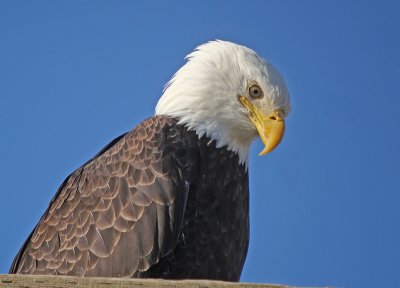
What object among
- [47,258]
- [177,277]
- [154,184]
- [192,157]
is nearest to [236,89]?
[192,157]

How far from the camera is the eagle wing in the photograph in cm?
464

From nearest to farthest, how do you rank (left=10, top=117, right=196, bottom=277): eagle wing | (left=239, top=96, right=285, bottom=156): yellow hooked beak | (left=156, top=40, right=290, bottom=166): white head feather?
(left=10, top=117, right=196, bottom=277): eagle wing, (left=239, top=96, right=285, bottom=156): yellow hooked beak, (left=156, top=40, right=290, bottom=166): white head feather

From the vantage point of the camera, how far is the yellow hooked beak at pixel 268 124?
16.4 feet

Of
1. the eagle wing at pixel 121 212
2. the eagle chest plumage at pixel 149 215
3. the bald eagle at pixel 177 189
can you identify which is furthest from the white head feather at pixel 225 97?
the eagle wing at pixel 121 212

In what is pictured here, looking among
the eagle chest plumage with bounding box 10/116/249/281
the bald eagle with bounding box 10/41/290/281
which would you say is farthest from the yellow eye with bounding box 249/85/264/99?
the eagle chest plumage with bounding box 10/116/249/281

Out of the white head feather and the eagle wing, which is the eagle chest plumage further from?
the white head feather

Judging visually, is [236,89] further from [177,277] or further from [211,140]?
[177,277]

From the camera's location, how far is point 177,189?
4.72 meters

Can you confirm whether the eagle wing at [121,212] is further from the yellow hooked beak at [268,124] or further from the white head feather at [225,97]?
the yellow hooked beak at [268,124]

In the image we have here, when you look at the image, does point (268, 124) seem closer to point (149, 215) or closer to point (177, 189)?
point (177, 189)

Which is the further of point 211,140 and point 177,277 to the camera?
point 211,140

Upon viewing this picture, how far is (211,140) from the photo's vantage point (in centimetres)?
512

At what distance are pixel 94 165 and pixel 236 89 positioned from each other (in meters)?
1.07

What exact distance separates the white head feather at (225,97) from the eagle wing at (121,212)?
0.21 m
